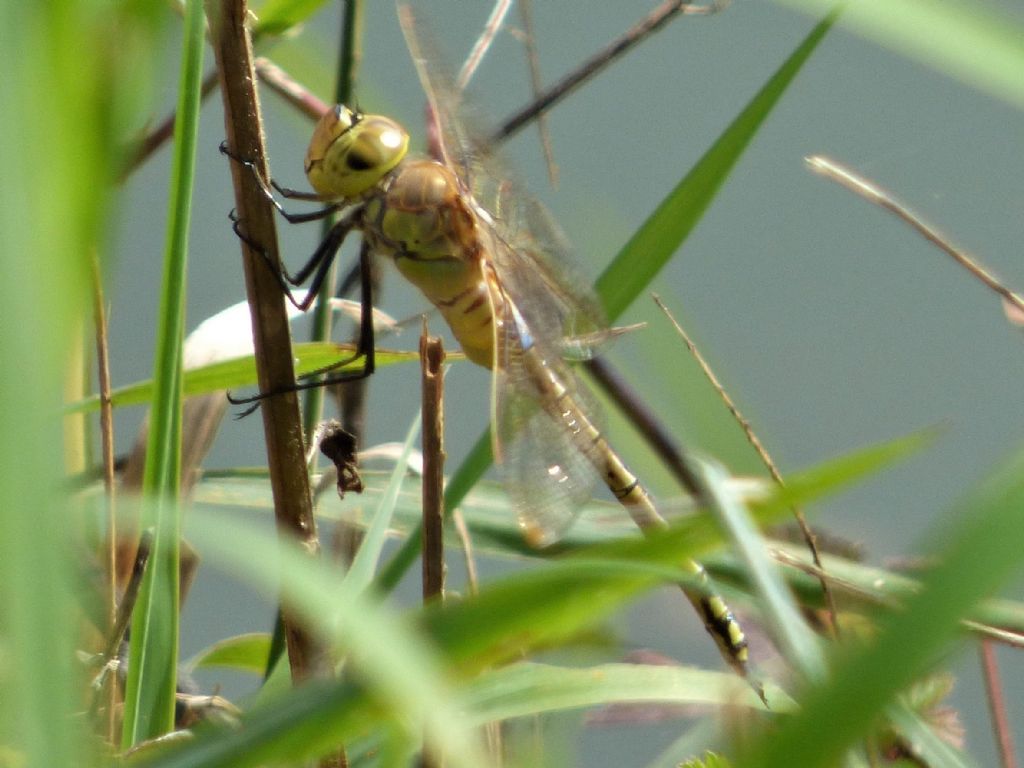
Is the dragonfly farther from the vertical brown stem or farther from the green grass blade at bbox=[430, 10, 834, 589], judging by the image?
the vertical brown stem

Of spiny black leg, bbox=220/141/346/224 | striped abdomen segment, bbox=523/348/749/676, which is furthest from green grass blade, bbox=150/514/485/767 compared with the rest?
striped abdomen segment, bbox=523/348/749/676

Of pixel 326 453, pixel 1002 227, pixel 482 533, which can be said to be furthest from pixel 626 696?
pixel 1002 227

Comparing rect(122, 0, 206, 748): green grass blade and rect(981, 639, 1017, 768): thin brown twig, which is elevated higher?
rect(122, 0, 206, 748): green grass blade

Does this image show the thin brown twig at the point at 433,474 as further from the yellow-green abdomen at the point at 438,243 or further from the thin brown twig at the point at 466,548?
the yellow-green abdomen at the point at 438,243

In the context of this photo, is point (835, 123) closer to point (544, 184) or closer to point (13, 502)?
point (544, 184)

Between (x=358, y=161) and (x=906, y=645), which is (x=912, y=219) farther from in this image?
(x=906, y=645)

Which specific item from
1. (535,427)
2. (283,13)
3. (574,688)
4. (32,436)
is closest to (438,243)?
(535,427)
